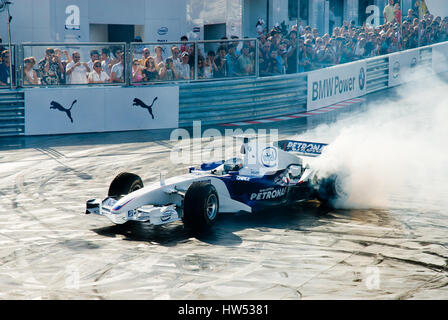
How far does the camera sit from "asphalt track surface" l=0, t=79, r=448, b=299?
7.12m

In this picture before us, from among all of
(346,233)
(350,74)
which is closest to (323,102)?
(350,74)

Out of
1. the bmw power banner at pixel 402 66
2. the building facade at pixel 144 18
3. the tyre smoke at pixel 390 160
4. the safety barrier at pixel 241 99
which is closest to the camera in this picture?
the tyre smoke at pixel 390 160

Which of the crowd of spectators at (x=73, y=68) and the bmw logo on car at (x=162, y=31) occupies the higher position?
the bmw logo on car at (x=162, y=31)

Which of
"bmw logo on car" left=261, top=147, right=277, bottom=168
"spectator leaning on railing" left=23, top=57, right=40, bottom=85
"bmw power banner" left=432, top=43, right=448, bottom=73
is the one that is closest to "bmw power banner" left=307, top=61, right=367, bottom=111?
"bmw power banner" left=432, top=43, right=448, bottom=73

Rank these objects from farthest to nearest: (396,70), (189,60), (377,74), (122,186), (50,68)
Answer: (396,70)
(377,74)
(189,60)
(50,68)
(122,186)

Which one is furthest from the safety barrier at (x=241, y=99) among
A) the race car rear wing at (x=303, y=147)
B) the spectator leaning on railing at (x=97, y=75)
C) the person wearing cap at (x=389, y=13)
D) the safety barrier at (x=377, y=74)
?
the person wearing cap at (x=389, y=13)

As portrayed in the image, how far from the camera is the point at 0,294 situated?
696 centimetres

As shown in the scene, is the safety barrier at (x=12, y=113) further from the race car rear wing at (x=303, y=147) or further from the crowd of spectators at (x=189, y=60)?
the race car rear wing at (x=303, y=147)

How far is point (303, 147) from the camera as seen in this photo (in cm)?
1147

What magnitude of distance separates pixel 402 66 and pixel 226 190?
720 inches

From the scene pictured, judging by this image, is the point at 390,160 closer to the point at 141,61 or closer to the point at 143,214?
the point at 143,214

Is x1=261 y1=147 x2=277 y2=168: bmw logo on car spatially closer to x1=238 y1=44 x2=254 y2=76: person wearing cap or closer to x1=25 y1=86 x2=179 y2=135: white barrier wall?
x1=25 y1=86 x2=179 y2=135: white barrier wall

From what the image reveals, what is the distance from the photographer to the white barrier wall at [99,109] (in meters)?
16.8

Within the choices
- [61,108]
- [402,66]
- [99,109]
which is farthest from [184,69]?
[402,66]
